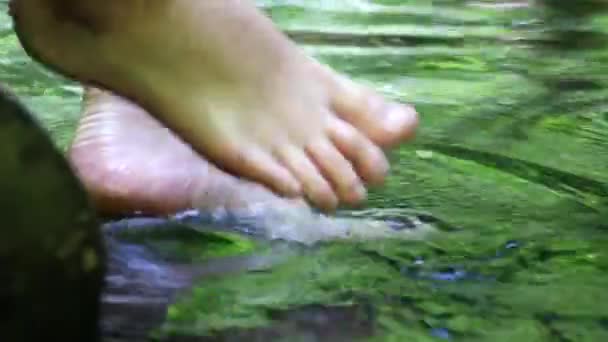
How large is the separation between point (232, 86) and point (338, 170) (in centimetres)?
14

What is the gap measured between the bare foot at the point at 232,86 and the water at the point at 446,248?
57 mm

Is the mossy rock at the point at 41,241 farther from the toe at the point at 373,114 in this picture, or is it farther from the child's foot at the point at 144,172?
the toe at the point at 373,114

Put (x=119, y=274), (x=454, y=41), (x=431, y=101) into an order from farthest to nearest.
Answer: (x=454, y=41), (x=431, y=101), (x=119, y=274)

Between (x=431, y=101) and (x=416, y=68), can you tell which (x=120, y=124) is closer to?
(x=431, y=101)

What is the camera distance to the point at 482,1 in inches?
101

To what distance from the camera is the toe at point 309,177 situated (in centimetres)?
Result: 99

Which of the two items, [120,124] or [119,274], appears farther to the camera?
[120,124]

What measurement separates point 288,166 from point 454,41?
39.6 inches

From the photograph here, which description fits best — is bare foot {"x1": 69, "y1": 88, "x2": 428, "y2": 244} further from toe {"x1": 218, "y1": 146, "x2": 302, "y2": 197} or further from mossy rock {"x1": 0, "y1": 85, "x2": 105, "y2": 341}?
mossy rock {"x1": 0, "y1": 85, "x2": 105, "y2": 341}

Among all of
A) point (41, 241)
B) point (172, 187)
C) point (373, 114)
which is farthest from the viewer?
point (373, 114)

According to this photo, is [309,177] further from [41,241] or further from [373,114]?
[41,241]

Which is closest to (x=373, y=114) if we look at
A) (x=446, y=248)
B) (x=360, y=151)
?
(x=360, y=151)

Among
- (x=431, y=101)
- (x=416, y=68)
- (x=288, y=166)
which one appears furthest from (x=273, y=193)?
(x=416, y=68)

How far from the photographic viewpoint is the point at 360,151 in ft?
3.41
